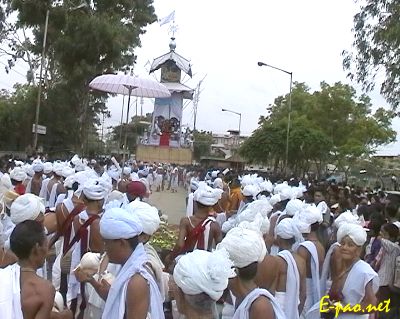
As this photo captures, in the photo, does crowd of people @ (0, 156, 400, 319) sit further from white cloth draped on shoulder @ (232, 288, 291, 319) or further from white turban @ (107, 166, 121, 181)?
white turban @ (107, 166, 121, 181)

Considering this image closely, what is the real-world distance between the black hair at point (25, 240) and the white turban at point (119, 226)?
397 mm

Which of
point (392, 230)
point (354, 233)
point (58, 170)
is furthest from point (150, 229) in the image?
point (58, 170)

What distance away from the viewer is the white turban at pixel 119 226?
3557 mm

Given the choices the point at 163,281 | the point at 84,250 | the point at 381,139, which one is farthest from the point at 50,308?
the point at 381,139

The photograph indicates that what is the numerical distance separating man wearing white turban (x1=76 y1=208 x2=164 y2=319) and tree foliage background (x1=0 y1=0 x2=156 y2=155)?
2742 cm

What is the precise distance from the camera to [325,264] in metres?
5.61

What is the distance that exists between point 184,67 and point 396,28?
50623 mm

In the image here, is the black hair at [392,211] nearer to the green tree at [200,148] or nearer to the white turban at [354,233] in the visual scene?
the white turban at [354,233]

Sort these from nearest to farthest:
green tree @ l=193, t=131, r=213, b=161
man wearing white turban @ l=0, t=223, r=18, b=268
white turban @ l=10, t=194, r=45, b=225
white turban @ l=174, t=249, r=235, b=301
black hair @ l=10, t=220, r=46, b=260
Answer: white turban @ l=174, t=249, r=235, b=301
black hair @ l=10, t=220, r=46, b=260
man wearing white turban @ l=0, t=223, r=18, b=268
white turban @ l=10, t=194, r=45, b=225
green tree @ l=193, t=131, r=213, b=161

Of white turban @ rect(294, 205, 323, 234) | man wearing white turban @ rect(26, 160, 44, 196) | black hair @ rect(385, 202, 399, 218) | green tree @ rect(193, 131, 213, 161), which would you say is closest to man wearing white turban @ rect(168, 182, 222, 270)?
white turban @ rect(294, 205, 323, 234)

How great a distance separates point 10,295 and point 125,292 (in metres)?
0.65

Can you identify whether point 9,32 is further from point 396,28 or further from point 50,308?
point 50,308

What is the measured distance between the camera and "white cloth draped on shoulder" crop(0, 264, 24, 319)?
3.04 meters

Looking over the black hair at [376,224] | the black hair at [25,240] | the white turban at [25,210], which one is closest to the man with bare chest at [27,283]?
the black hair at [25,240]
